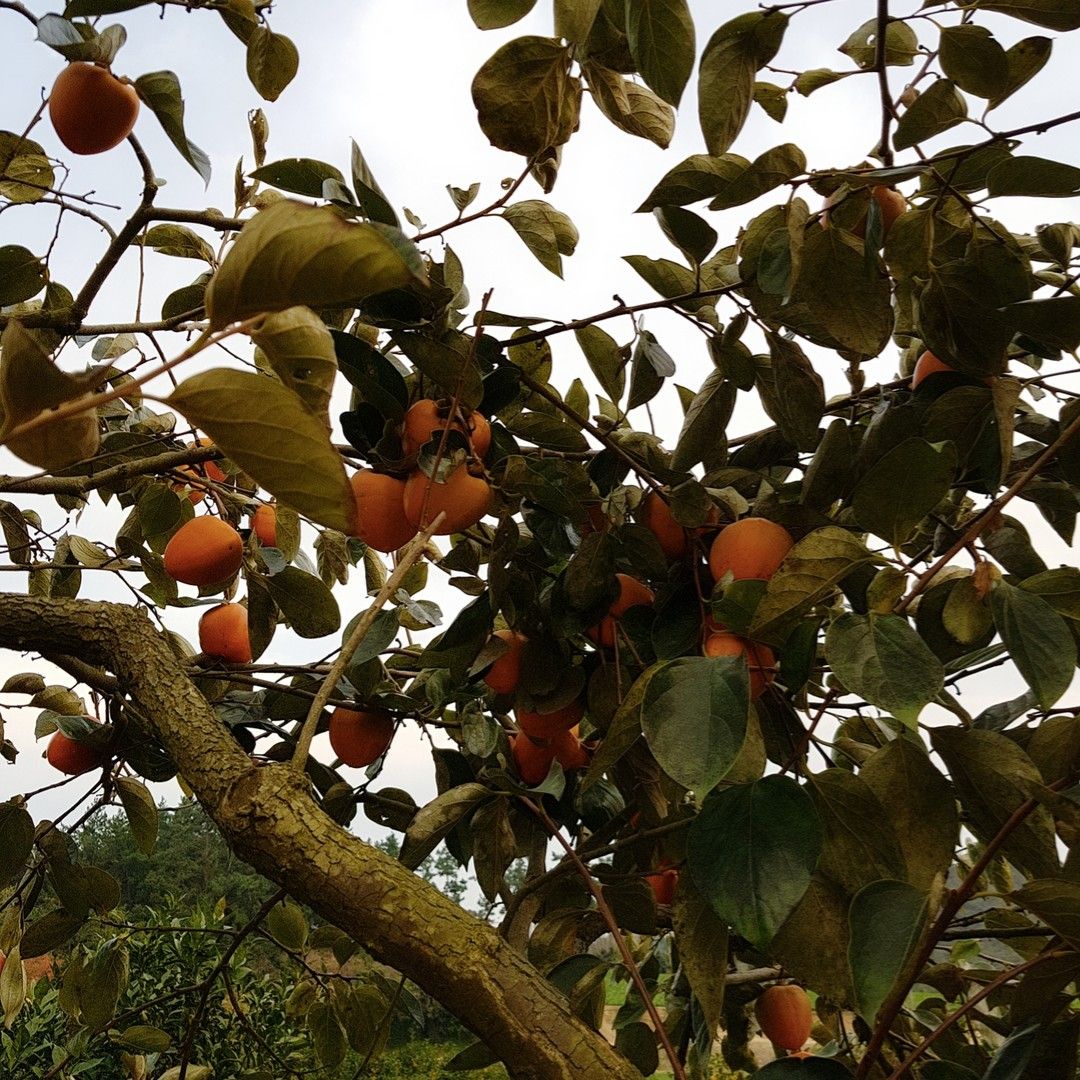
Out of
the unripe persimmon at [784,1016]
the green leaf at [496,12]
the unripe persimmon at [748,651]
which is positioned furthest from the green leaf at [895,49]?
the unripe persimmon at [784,1016]

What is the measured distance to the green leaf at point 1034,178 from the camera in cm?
55

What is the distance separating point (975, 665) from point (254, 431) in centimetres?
49

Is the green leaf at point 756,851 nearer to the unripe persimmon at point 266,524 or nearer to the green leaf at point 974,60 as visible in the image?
the green leaf at point 974,60

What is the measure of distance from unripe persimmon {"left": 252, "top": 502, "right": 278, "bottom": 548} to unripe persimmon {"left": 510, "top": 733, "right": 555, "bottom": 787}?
0.44 metres

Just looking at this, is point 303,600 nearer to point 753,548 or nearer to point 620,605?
point 620,605

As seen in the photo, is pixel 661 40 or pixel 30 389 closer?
pixel 30 389

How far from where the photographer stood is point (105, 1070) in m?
3.46

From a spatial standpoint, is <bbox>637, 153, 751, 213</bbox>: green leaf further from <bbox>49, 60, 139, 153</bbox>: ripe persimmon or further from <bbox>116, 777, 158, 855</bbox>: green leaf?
<bbox>116, 777, 158, 855</bbox>: green leaf

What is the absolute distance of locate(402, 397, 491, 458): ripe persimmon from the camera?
607mm

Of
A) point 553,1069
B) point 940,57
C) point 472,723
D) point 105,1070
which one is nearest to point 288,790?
point 553,1069

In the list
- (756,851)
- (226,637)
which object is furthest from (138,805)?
(756,851)

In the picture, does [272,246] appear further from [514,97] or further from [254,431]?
[514,97]

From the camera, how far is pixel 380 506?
2.01 ft

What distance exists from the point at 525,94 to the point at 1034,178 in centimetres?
30
